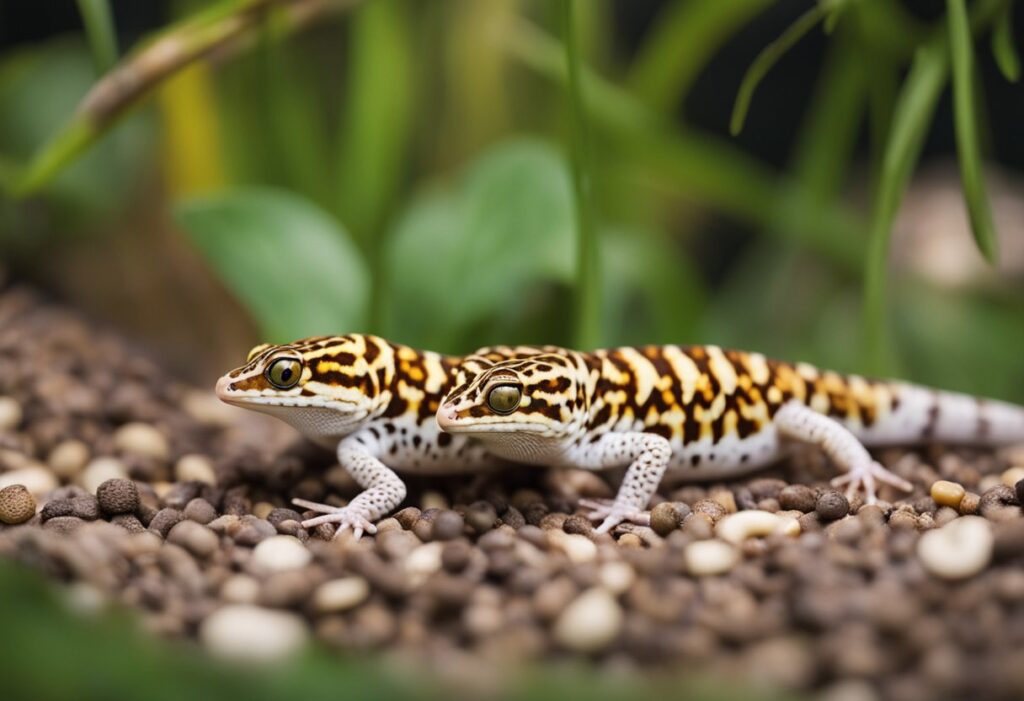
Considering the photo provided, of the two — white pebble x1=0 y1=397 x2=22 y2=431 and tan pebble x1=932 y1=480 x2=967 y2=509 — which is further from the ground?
white pebble x1=0 y1=397 x2=22 y2=431

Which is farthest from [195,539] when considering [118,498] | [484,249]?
[484,249]

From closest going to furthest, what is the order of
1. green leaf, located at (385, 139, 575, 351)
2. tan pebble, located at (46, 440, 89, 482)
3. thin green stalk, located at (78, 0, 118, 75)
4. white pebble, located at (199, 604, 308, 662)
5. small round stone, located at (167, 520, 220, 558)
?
white pebble, located at (199, 604, 308, 662)
small round stone, located at (167, 520, 220, 558)
tan pebble, located at (46, 440, 89, 482)
thin green stalk, located at (78, 0, 118, 75)
green leaf, located at (385, 139, 575, 351)

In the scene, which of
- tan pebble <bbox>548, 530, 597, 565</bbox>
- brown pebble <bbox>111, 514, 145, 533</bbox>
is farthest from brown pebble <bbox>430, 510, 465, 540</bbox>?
brown pebble <bbox>111, 514, 145, 533</bbox>

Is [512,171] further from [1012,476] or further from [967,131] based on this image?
[1012,476]

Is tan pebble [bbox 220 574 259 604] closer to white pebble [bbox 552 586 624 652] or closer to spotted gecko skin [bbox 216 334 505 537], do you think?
spotted gecko skin [bbox 216 334 505 537]

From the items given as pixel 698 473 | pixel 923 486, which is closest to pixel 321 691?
pixel 698 473

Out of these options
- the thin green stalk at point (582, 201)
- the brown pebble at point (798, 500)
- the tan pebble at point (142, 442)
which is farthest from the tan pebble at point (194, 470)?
the brown pebble at point (798, 500)

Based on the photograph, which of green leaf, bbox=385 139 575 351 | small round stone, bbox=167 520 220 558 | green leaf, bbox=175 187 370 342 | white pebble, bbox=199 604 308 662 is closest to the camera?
→ white pebble, bbox=199 604 308 662
